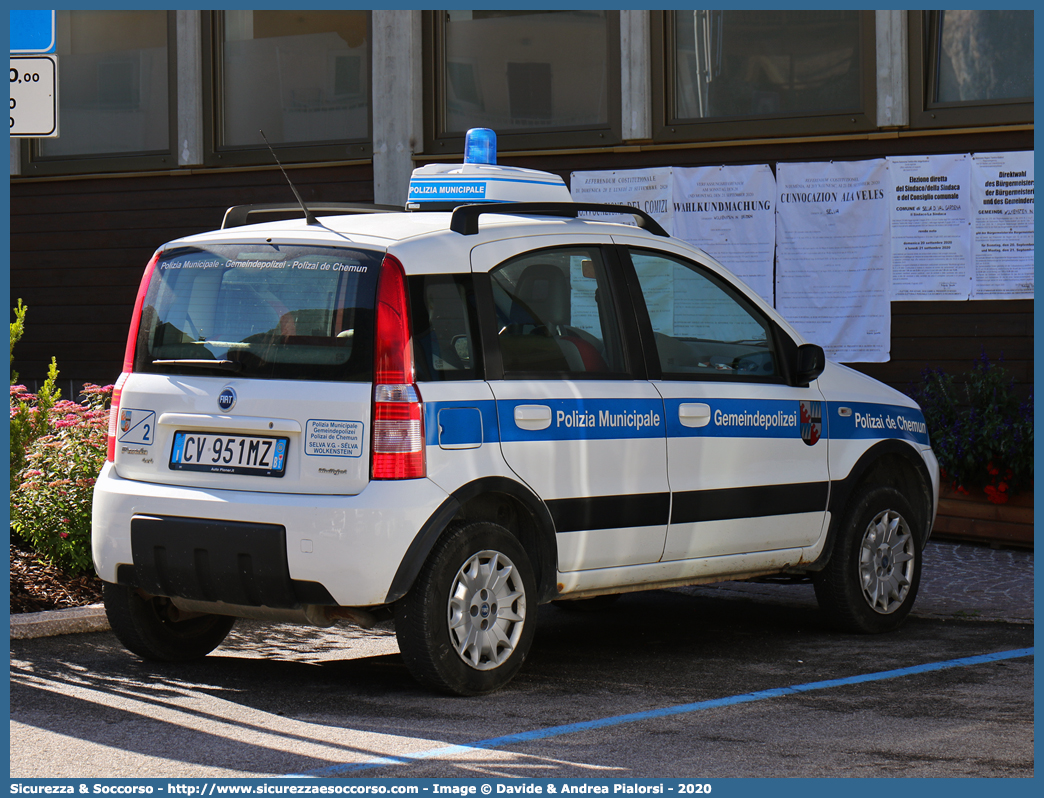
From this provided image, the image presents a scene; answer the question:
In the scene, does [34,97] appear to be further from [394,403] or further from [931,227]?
[931,227]

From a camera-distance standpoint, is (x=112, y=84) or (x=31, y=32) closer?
(x=31, y=32)

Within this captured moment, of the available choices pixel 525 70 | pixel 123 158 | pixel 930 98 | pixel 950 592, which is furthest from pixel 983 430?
pixel 123 158

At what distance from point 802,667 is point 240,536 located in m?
2.56

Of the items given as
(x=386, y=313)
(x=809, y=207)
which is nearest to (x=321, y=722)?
(x=386, y=313)

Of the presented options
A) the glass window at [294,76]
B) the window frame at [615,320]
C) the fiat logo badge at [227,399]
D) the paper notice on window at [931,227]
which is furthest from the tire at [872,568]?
the glass window at [294,76]

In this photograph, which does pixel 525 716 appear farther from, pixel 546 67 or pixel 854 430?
pixel 546 67

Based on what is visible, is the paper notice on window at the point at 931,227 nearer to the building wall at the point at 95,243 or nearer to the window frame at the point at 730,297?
the window frame at the point at 730,297

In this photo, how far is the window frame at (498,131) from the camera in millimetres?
12008

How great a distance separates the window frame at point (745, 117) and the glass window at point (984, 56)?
0.49m

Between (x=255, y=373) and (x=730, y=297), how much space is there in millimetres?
2385

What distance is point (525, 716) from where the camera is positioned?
18.0 ft

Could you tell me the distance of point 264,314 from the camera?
572 centimetres

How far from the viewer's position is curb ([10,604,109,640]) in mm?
7020

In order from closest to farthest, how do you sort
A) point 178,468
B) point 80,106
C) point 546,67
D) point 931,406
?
point 178,468 → point 931,406 → point 546,67 → point 80,106
